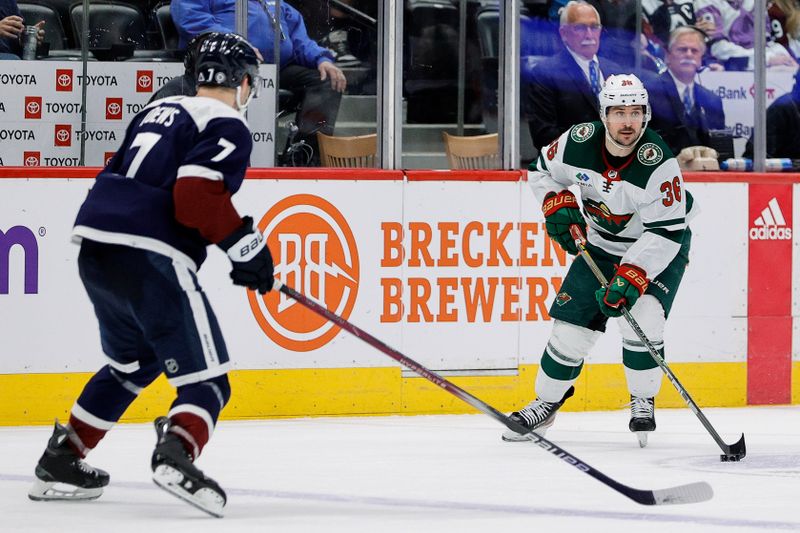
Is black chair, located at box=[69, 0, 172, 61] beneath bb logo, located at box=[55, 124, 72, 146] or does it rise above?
above

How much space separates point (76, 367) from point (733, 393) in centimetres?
256

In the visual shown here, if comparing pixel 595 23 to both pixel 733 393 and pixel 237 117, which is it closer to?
pixel 733 393

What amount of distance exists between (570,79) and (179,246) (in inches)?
109

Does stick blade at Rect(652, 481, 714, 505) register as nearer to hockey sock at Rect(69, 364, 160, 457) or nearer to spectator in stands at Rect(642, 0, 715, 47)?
hockey sock at Rect(69, 364, 160, 457)

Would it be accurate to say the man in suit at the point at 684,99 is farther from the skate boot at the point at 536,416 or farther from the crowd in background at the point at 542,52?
the skate boot at the point at 536,416

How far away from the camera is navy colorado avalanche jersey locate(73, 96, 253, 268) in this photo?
338 centimetres

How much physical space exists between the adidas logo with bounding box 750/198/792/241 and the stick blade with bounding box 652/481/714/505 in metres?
2.21

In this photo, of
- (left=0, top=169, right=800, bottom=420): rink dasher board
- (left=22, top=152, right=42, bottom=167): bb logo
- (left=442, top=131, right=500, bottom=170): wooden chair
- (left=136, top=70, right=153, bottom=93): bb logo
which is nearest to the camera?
(left=0, top=169, right=800, bottom=420): rink dasher board

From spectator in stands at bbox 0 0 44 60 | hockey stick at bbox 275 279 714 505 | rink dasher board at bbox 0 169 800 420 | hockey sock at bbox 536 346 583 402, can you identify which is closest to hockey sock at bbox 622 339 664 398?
hockey sock at bbox 536 346 583 402

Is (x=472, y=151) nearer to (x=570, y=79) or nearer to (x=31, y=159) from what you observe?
(x=570, y=79)

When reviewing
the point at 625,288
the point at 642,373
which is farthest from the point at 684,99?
the point at 625,288

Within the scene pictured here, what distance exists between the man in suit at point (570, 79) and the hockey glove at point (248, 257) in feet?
8.11

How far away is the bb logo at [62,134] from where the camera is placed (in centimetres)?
516

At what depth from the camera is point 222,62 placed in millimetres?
3520
